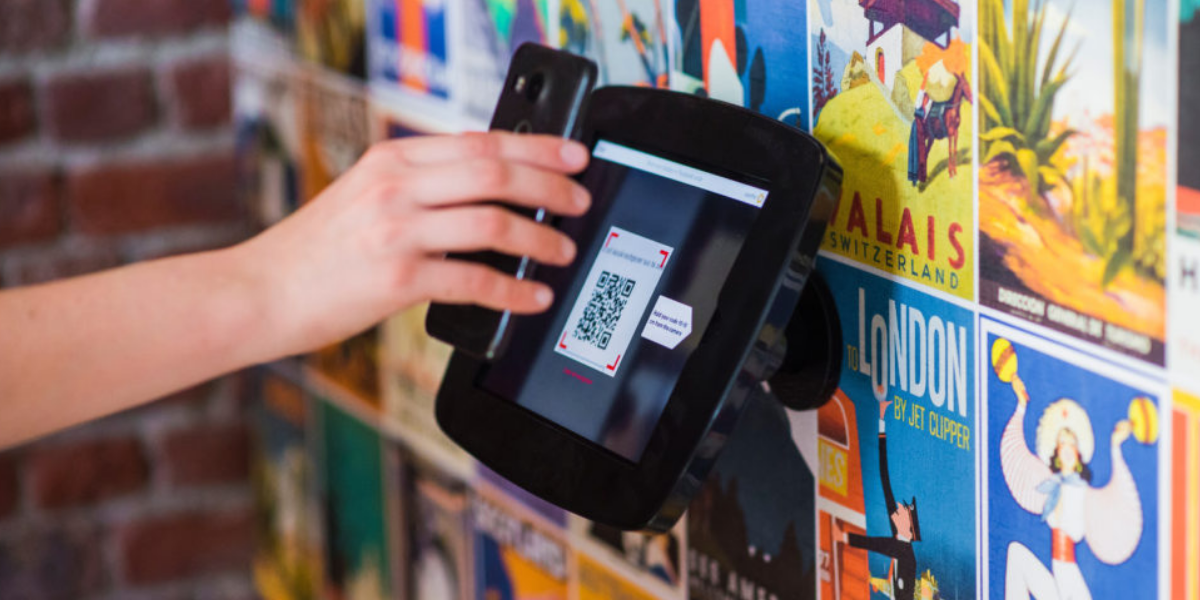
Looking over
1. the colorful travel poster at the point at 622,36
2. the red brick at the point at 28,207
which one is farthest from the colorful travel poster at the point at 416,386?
the red brick at the point at 28,207

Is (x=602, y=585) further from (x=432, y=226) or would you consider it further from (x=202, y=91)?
(x=202, y=91)

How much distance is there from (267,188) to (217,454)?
33 cm

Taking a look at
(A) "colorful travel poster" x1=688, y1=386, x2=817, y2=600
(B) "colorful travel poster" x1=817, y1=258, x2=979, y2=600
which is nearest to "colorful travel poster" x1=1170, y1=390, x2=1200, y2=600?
(B) "colorful travel poster" x1=817, y1=258, x2=979, y2=600

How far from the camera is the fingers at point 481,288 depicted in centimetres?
61

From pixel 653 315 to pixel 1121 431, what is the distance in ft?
0.71

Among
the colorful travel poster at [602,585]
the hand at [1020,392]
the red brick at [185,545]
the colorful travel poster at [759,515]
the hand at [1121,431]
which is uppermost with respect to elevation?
the hand at [1020,392]

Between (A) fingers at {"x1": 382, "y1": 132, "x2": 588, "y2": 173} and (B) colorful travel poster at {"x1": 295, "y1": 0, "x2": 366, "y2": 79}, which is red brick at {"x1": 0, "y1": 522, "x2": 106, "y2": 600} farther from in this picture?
(A) fingers at {"x1": 382, "y1": 132, "x2": 588, "y2": 173}

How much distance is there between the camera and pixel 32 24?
49.2 inches

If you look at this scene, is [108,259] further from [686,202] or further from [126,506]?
[686,202]

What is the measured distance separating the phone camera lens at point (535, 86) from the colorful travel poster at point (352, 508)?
0.63 m

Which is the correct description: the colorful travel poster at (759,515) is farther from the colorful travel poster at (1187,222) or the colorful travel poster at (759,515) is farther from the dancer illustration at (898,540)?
the colorful travel poster at (1187,222)

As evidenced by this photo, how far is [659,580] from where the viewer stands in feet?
2.64

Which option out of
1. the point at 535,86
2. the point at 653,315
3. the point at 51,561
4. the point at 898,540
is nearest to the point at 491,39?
the point at 535,86

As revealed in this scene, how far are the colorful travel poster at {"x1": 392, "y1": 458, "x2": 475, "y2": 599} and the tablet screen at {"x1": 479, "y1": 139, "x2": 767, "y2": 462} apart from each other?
419mm
